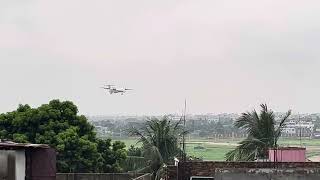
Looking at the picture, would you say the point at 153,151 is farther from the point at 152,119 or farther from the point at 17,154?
the point at 17,154

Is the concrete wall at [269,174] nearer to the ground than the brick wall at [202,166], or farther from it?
farther from it

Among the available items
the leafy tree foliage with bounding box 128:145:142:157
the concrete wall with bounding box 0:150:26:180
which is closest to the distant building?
the concrete wall with bounding box 0:150:26:180

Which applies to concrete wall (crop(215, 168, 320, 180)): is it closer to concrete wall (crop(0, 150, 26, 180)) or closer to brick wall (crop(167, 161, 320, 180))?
brick wall (crop(167, 161, 320, 180))

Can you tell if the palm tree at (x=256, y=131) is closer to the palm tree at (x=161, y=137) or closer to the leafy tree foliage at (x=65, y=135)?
the palm tree at (x=161, y=137)

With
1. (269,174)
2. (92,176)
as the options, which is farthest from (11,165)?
(92,176)

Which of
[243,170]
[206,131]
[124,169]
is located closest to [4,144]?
[243,170]

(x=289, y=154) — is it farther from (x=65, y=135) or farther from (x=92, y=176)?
(x=65, y=135)

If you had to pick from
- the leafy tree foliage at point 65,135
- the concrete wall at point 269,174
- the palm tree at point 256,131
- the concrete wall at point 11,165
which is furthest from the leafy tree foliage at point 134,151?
the concrete wall at point 11,165
